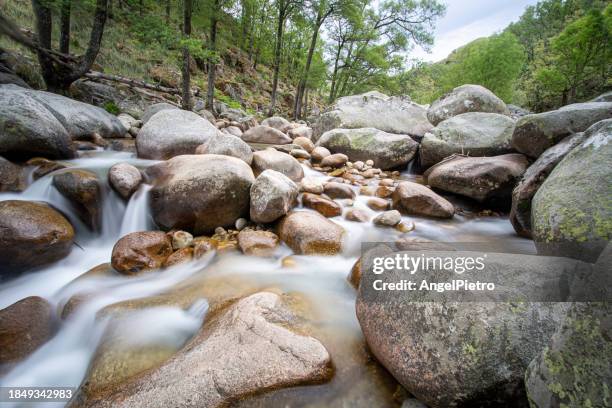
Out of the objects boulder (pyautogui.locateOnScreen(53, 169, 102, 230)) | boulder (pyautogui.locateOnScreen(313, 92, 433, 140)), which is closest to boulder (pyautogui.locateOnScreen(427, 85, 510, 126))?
boulder (pyautogui.locateOnScreen(313, 92, 433, 140))

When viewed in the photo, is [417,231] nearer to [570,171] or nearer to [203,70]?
Answer: [570,171]

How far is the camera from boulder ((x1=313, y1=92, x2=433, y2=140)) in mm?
9227

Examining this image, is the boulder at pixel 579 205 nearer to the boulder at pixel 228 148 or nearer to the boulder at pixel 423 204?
the boulder at pixel 423 204

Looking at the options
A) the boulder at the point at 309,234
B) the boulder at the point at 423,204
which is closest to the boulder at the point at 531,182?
the boulder at the point at 423,204

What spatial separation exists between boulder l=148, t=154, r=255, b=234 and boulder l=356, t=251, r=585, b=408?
2.82 metres

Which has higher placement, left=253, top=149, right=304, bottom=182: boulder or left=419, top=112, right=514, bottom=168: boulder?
left=419, top=112, right=514, bottom=168: boulder

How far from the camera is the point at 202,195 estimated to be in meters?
3.84

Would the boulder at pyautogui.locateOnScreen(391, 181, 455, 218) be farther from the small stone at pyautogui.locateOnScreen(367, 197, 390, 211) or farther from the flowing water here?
the small stone at pyautogui.locateOnScreen(367, 197, 390, 211)

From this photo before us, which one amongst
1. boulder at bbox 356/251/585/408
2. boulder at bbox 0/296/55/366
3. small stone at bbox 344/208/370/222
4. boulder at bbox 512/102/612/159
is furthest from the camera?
small stone at bbox 344/208/370/222

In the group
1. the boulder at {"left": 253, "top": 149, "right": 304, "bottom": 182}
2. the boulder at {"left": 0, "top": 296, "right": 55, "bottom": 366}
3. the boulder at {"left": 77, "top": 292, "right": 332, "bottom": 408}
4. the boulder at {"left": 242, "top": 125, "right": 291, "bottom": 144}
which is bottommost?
the boulder at {"left": 0, "top": 296, "right": 55, "bottom": 366}

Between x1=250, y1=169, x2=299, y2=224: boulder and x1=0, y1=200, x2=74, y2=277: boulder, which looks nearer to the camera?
x1=0, y1=200, x2=74, y2=277: boulder

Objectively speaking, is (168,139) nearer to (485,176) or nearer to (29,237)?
(29,237)

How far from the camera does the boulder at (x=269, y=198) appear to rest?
3.91 metres

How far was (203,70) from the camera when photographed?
1808 cm
